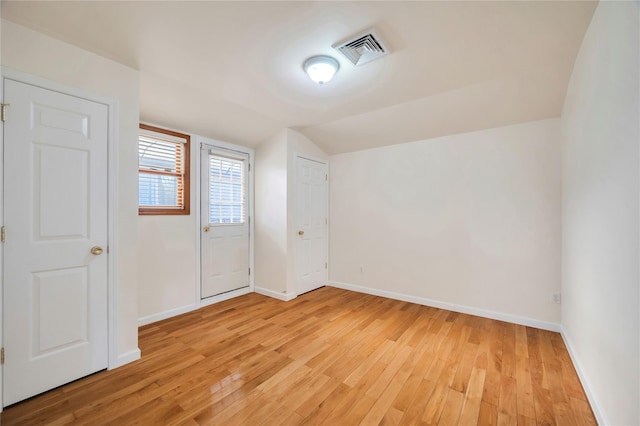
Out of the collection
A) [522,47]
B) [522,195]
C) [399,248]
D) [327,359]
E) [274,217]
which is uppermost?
[522,47]

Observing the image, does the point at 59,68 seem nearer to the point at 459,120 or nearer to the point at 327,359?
the point at 327,359

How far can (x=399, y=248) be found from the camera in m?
3.91

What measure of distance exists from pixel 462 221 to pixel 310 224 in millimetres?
2200

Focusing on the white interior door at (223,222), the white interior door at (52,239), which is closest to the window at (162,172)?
the white interior door at (223,222)

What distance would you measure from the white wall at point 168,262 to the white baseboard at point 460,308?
2383 mm

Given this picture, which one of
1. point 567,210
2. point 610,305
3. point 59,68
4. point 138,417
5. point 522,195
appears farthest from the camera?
point 522,195

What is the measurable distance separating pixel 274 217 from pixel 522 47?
3.26 m

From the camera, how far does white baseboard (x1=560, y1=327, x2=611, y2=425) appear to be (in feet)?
5.12

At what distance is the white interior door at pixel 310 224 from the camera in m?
4.06

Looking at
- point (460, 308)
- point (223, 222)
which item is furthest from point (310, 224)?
→ point (460, 308)

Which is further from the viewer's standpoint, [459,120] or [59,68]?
[459,120]

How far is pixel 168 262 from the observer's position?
3.23 meters

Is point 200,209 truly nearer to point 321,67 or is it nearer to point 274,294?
point 274,294

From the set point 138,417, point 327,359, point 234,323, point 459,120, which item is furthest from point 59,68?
point 459,120
